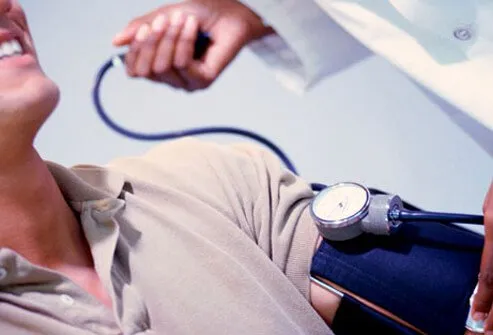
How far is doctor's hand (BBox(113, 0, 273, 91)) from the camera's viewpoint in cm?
98

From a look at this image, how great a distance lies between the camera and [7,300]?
825 mm

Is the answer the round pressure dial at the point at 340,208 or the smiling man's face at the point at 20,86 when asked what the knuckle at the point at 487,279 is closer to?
the round pressure dial at the point at 340,208

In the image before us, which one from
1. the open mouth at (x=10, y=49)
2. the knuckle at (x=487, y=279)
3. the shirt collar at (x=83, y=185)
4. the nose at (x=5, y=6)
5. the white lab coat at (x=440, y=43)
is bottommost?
the shirt collar at (x=83, y=185)

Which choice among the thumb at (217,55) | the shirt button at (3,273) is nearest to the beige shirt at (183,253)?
the shirt button at (3,273)

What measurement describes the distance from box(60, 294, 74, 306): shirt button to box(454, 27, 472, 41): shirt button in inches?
25.0

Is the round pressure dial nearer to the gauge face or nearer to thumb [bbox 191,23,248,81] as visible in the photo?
the gauge face

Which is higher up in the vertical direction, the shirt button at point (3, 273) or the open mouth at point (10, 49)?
the open mouth at point (10, 49)

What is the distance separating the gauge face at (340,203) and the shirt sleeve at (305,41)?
0.24 meters

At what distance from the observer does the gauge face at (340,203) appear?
94cm

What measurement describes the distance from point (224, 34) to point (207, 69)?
2.8 inches

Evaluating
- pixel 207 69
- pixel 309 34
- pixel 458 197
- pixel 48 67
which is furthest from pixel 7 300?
pixel 48 67

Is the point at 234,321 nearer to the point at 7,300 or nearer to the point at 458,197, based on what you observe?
the point at 7,300

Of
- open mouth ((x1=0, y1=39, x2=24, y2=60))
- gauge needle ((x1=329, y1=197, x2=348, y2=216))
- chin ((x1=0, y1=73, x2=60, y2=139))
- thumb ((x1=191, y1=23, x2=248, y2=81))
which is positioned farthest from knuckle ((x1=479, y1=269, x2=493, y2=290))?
open mouth ((x1=0, y1=39, x2=24, y2=60))

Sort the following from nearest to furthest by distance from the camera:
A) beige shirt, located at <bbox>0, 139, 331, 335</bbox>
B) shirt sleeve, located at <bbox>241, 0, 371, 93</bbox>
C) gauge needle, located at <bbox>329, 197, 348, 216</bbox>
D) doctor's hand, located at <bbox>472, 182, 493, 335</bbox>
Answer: doctor's hand, located at <bbox>472, 182, 493, 335</bbox>
beige shirt, located at <bbox>0, 139, 331, 335</bbox>
gauge needle, located at <bbox>329, 197, 348, 216</bbox>
shirt sleeve, located at <bbox>241, 0, 371, 93</bbox>
